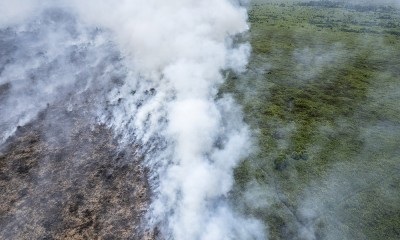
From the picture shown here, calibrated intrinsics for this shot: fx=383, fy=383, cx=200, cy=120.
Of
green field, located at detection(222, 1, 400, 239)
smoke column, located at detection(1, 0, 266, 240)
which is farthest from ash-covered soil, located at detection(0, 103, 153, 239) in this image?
green field, located at detection(222, 1, 400, 239)

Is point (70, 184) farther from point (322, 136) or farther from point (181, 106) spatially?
point (322, 136)

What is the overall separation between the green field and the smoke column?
0.98 metres

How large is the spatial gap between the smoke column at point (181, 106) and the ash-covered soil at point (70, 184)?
0.76 metres

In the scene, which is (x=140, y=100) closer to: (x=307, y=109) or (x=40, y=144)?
(x=40, y=144)

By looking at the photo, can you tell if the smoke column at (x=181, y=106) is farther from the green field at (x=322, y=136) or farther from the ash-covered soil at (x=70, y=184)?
the green field at (x=322, y=136)

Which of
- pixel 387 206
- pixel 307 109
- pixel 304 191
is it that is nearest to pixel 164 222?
pixel 304 191

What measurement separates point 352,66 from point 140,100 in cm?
1511

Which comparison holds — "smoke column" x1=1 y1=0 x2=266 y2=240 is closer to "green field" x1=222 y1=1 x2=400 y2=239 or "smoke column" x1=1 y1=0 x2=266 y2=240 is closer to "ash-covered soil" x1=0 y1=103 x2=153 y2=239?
"ash-covered soil" x1=0 y1=103 x2=153 y2=239

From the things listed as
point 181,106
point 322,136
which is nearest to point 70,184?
point 181,106

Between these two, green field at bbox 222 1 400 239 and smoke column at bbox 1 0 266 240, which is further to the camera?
smoke column at bbox 1 0 266 240

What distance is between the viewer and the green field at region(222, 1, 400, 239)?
13.4 meters

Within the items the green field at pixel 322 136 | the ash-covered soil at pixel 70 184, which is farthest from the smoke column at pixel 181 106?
the green field at pixel 322 136

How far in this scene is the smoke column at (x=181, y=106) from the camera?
13.6 metres

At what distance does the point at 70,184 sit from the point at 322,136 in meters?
11.4
